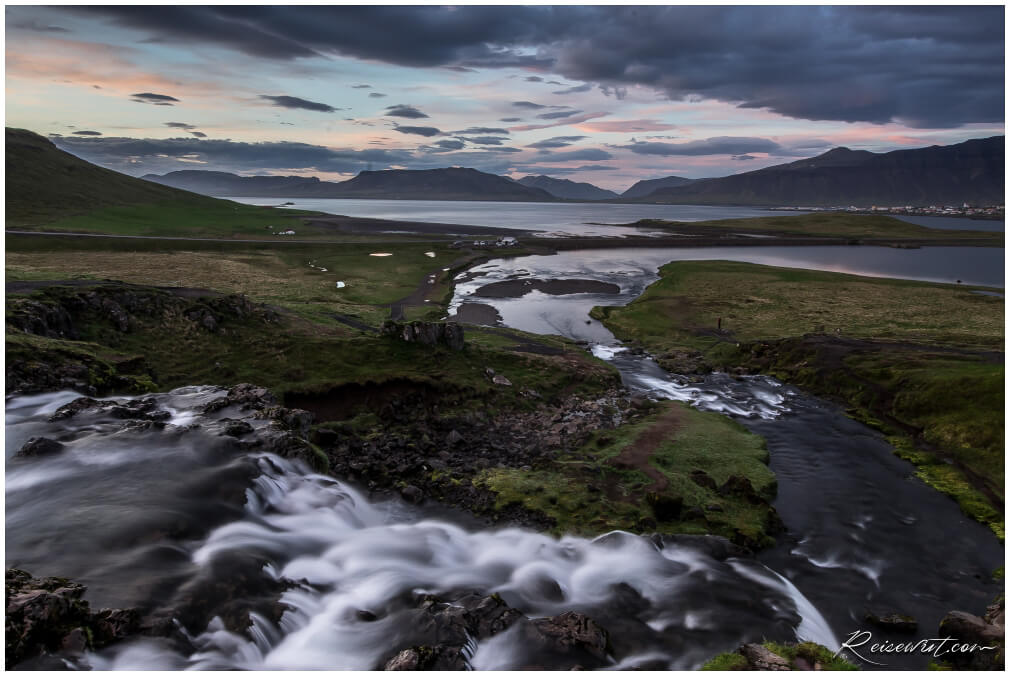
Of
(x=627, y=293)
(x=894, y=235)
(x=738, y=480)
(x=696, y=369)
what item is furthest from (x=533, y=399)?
(x=894, y=235)

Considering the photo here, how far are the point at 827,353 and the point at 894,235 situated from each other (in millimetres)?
176858

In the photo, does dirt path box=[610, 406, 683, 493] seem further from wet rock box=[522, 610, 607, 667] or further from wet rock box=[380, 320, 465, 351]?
wet rock box=[380, 320, 465, 351]

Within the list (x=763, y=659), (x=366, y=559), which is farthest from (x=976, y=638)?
(x=366, y=559)

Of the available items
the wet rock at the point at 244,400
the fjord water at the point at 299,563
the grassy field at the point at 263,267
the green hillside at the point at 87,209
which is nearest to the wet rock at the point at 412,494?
the fjord water at the point at 299,563

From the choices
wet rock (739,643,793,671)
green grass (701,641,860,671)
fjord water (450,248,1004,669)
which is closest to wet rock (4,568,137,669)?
green grass (701,641,860,671)

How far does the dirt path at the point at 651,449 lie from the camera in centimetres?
2725

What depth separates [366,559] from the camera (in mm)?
20484

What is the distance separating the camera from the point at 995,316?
228 feet

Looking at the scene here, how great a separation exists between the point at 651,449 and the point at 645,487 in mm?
4574

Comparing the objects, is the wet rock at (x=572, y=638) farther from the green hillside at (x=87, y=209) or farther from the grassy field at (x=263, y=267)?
the green hillside at (x=87, y=209)

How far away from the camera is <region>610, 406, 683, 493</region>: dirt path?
27248 mm

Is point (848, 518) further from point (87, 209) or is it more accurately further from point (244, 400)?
point (87, 209)

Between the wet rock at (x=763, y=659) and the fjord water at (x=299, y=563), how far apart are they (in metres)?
1.97

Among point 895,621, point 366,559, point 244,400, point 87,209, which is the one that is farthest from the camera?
point 87,209
